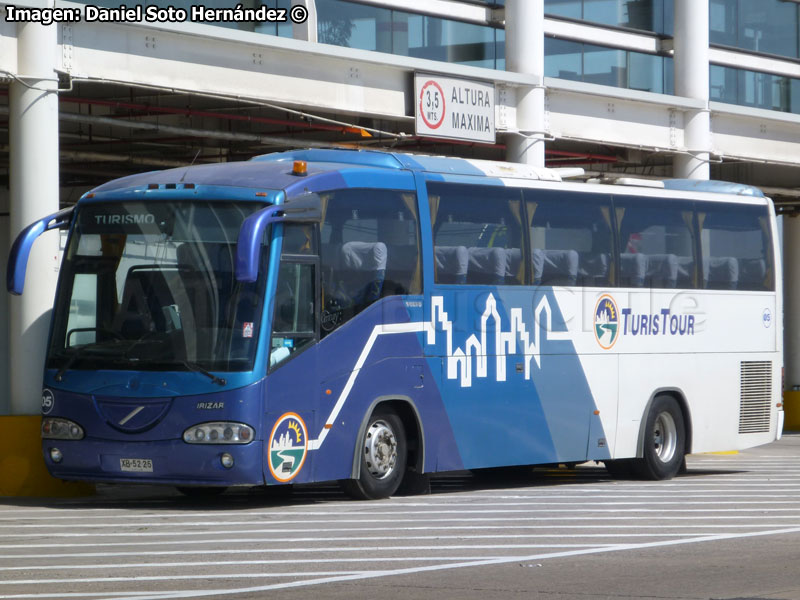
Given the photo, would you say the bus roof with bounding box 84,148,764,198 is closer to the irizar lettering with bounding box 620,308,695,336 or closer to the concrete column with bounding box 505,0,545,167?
the irizar lettering with bounding box 620,308,695,336

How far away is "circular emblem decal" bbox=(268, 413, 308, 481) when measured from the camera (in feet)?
45.6

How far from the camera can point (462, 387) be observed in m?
16.0

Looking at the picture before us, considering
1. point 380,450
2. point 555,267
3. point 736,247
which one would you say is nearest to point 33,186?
point 380,450

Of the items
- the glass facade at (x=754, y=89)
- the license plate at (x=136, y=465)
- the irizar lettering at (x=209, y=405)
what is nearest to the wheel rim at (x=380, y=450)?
the irizar lettering at (x=209, y=405)

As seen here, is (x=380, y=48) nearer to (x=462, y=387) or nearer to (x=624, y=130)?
(x=624, y=130)

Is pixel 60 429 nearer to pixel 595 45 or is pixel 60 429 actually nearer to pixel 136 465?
pixel 136 465

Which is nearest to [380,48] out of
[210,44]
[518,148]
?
[518,148]

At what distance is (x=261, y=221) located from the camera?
43.9ft

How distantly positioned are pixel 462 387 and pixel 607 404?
2466mm

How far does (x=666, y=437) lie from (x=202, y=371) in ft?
23.0

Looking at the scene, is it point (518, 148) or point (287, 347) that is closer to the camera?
point (287, 347)

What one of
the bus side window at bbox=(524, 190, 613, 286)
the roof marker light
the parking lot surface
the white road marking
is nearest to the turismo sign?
the bus side window at bbox=(524, 190, 613, 286)

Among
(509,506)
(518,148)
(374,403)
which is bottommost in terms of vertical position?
(509,506)

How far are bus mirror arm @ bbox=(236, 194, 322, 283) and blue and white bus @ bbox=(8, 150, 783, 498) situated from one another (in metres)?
0.02
